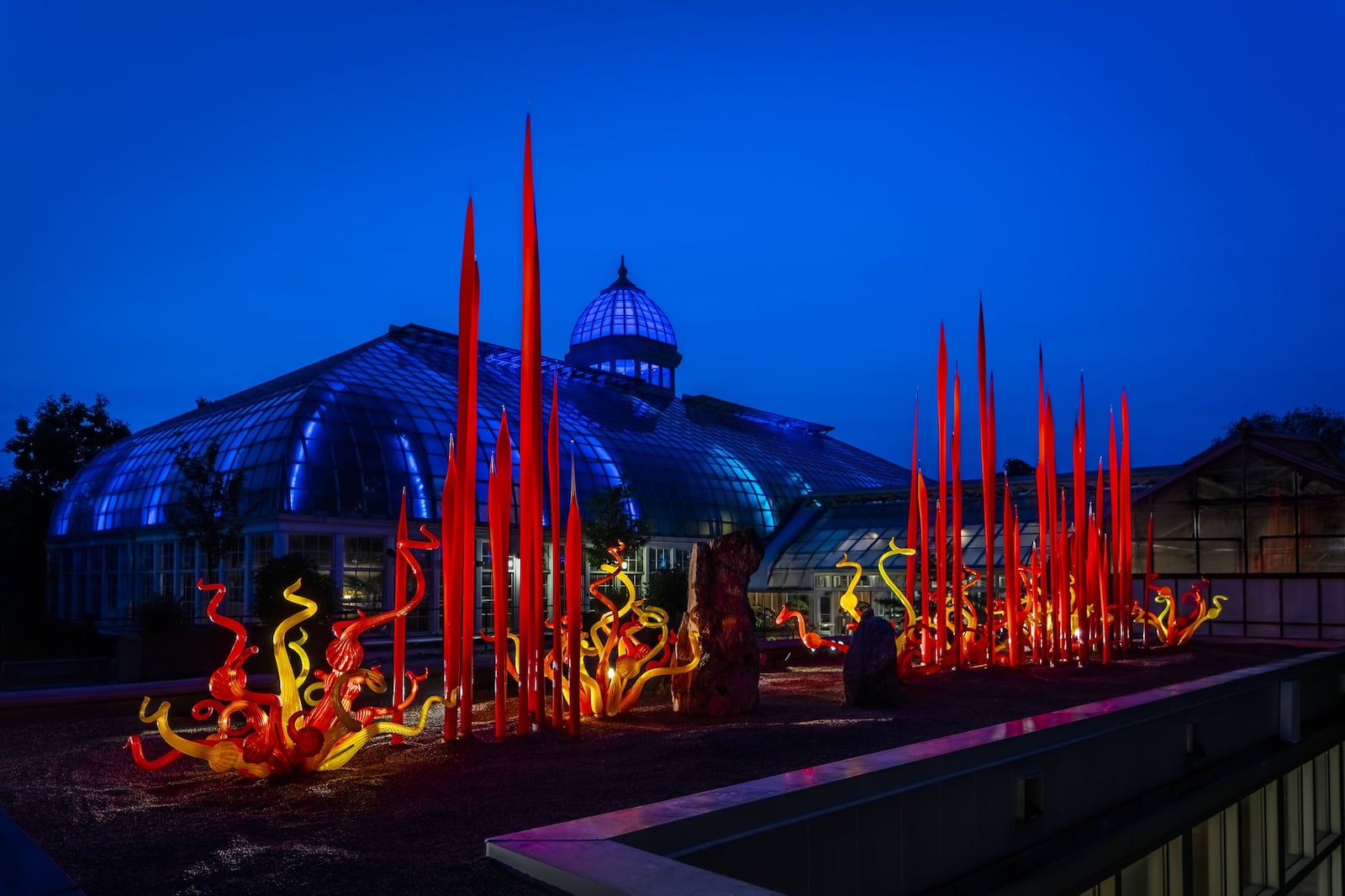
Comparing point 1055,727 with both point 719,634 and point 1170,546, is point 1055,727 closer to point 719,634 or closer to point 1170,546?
point 719,634

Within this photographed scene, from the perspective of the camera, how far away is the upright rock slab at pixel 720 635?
11.5 m

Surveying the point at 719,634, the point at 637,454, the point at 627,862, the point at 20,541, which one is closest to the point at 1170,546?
the point at 637,454

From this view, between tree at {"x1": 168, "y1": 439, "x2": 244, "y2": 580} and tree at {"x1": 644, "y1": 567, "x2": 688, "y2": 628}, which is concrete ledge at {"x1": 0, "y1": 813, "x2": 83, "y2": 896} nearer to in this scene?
tree at {"x1": 168, "y1": 439, "x2": 244, "y2": 580}

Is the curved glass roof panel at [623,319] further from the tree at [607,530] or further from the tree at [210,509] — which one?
the tree at [210,509]

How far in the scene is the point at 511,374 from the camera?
39.5 metres

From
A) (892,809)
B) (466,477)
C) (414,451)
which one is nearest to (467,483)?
(466,477)

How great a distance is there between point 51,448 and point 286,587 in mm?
31251

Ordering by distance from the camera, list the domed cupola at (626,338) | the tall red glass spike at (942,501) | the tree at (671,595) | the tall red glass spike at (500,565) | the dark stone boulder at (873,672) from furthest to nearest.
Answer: the domed cupola at (626,338) → the tree at (671,595) → the tall red glass spike at (942,501) → the dark stone boulder at (873,672) → the tall red glass spike at (500,565)

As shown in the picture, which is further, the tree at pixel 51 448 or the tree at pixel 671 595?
the tree at pixel 51 448

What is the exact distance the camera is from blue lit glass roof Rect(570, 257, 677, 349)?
5562 centimetres

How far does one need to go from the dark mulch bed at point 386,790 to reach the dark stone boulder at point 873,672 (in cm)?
24

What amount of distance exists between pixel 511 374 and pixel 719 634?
29.0m

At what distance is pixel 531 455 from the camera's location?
9.70m

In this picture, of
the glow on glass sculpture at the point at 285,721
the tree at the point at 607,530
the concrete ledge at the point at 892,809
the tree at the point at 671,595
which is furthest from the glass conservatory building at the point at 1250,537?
the glow on glass sculpture at the point at 285,721
